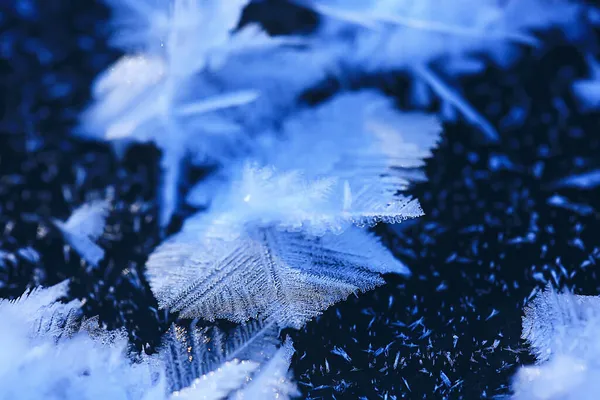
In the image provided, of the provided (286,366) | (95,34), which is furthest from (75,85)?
(286,366)

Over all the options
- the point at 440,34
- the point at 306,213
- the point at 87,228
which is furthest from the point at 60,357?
the point at 440,34

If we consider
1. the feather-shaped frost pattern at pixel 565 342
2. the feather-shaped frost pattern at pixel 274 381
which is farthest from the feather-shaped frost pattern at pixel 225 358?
the feather-shaped frost pattern at pixel 565 342

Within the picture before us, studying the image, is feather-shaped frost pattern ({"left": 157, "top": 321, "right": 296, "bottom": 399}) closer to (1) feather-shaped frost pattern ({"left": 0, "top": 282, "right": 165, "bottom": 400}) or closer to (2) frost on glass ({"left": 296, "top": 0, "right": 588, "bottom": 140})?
(1) feather-shaped frost pattern ({"left": 0, "top": 282, "right": 165, "bottom": 400})

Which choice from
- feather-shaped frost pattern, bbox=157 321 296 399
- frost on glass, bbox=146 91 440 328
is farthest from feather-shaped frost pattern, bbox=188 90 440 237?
feather-shaped frost pattern, bbox=157 321 296 399

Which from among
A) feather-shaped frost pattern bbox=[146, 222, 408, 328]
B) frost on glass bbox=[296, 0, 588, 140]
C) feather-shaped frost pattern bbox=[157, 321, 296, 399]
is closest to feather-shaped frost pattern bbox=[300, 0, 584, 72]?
frost on glass bbox=[296, 0, 588, 140]

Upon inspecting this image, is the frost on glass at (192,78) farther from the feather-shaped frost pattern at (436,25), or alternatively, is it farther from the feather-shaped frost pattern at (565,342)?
the feather-shaped frost pattern at (565,342)

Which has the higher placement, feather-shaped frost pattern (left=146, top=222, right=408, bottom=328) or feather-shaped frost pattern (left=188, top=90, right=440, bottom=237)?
feather-shaped frost pattern (left=188, top=90, right=440, bottom=237)

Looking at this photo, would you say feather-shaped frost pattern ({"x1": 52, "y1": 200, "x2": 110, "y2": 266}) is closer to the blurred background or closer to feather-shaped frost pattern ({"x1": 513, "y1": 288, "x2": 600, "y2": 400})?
the blurred background

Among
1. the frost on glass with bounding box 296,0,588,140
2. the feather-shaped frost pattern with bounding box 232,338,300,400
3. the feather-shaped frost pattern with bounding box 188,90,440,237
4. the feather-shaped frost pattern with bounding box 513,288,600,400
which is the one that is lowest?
the feather-shaped frost pattern with bounding box 232,338,300,400
